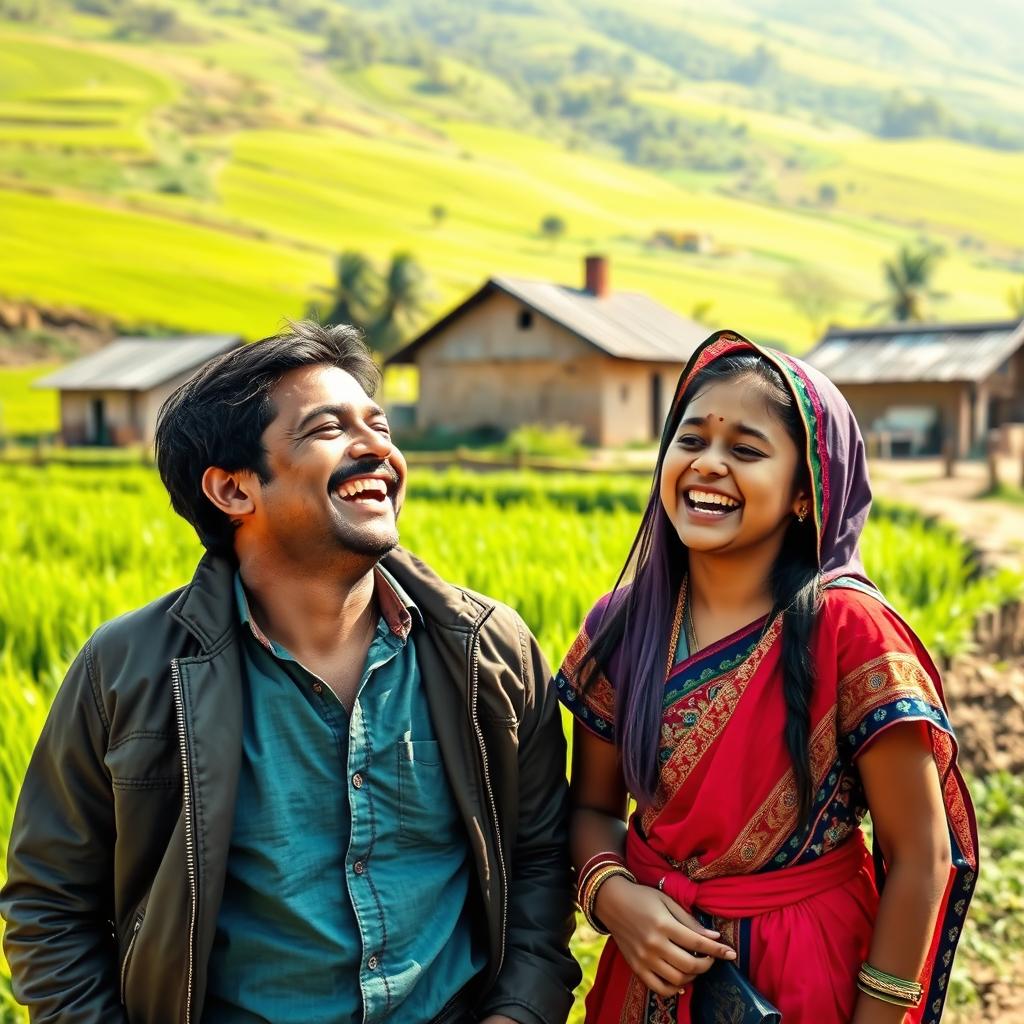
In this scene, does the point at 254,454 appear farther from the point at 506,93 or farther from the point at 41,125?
the point at 506,93

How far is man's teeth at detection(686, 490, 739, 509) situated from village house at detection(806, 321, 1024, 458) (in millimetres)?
24816

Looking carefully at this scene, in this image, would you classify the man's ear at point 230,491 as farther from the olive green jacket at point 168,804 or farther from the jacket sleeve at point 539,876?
the jacket sleeve at point 539,876

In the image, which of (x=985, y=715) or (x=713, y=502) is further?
(x=985, y=715)

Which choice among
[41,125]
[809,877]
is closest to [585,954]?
[809,877]

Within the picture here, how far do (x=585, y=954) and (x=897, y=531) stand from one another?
5782 millimetres

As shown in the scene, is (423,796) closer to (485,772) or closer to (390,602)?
(485,772)

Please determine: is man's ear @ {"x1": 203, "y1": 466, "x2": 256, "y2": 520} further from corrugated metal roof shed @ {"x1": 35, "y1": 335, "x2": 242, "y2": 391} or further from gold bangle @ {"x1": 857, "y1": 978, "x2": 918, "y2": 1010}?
corrugated metal roof shed @ {"x1": 35, "y1": 335, "x2": 242, "y2": 391}

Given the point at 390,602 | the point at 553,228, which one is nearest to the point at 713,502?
the point at 390,602

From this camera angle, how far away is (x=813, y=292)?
260ft

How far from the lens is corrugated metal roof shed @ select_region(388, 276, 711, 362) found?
28031 millimetres

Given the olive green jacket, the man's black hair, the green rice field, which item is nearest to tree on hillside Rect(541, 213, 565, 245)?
the green rice field

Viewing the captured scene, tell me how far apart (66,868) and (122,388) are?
109 feet

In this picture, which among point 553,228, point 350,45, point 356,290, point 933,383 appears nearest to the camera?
point 933,383

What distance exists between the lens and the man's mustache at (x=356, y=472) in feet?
6.59
